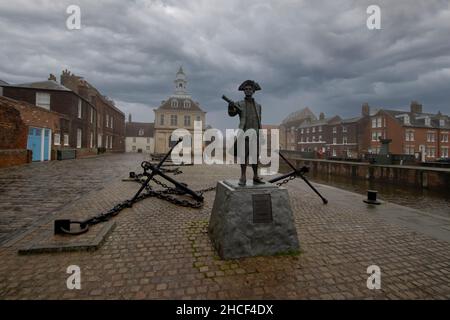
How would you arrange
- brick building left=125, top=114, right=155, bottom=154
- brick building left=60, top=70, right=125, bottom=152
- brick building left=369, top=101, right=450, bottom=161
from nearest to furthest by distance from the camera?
brick building left=60, top=70, right=125, bottom=152, brick building left=369, top=101, right=450, bottom=161, brick building left=125, top=114, right=155, bottom=154

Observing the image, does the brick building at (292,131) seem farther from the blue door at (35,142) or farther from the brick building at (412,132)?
the blue door at (35,142)

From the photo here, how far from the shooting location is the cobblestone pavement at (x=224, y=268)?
8.34 feet

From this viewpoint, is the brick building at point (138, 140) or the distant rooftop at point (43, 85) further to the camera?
the brick building at point (138, 140)

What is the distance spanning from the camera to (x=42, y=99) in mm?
24016

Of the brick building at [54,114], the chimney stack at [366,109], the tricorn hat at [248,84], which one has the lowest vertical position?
the tricorn hat at [248,84]

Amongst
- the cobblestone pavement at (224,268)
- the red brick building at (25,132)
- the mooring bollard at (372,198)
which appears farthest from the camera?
the red brick building at (25,132)

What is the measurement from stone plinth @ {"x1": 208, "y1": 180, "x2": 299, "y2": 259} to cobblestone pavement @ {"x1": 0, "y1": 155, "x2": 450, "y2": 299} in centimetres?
16

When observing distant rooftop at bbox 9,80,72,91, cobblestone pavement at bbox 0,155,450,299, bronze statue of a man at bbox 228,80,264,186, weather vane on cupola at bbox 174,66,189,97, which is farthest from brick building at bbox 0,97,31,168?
weather vane on cupola at bbox 174,66,189,97

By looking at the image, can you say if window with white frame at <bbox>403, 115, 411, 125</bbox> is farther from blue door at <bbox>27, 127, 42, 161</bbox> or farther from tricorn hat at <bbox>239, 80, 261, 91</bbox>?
blue door at <bbox>27, 127, 42, 161</bbox>

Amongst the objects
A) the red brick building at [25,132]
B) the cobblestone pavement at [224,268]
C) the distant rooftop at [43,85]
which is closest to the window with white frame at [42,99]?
the distant rooftop at [43,85]

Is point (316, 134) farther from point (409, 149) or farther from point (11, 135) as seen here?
point (11, 135)

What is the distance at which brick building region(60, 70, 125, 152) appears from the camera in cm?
3203
